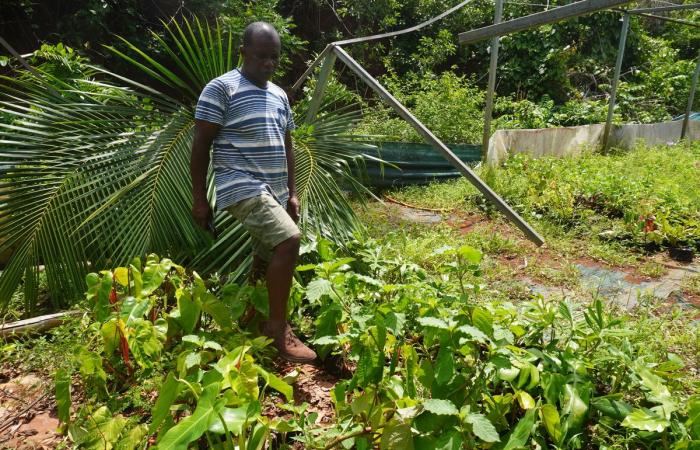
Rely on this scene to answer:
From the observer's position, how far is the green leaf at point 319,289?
2.13 m

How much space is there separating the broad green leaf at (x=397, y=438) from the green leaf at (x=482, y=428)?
19cm

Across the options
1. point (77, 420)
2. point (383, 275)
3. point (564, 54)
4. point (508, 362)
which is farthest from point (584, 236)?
point (564, 54)

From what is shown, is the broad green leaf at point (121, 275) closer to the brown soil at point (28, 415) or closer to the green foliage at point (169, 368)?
the green foliage at point (169, 368)

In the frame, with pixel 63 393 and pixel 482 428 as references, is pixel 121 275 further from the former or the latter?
pixel 482 428

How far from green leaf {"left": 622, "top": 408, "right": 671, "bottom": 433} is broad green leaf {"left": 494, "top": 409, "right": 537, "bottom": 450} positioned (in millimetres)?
283

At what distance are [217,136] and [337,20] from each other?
9476 millimetres

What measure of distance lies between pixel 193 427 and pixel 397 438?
620 mm

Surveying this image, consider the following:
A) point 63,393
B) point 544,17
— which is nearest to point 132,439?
point 63,393

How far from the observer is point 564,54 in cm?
1120

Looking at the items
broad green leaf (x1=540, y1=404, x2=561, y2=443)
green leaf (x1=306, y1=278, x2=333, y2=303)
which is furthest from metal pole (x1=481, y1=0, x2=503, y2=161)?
broad green leaf (x1=540, y1=404, x2=561, y2=443)

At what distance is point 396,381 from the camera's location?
186cm

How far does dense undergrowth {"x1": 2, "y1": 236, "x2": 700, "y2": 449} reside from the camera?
1.62m

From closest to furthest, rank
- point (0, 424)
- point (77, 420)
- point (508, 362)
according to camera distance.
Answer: point (508, 362) < point (77, 420) < point (0, 424)

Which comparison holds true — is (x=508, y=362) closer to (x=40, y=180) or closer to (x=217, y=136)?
(x=217, y=136)
